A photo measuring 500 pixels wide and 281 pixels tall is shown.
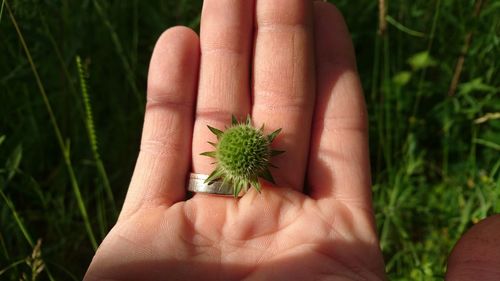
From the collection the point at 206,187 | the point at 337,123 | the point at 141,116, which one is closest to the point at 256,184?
the point at 206,187

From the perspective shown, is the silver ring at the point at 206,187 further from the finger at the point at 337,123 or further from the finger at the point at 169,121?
the finger at the point at 337,123

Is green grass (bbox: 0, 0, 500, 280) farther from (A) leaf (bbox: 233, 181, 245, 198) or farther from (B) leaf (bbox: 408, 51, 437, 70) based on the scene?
(A) leaf (bbox: 233, 181, 245, 198)

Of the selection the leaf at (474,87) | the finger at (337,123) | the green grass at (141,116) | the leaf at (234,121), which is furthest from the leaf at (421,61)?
the leaf at (234,121)

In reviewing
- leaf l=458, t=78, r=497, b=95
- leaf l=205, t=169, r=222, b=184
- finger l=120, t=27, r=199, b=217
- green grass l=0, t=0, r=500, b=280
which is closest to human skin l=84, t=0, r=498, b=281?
finger l=120, t=27, r=199, b=217

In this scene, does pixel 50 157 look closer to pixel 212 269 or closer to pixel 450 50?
pixel 212 269

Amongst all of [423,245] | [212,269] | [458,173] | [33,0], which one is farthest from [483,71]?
[33,0]

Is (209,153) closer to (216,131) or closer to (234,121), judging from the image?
(216,131)

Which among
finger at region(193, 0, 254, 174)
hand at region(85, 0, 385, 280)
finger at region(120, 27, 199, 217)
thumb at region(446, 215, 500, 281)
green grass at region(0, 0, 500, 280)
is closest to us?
thumb at region(446, 215, 500, 281)
